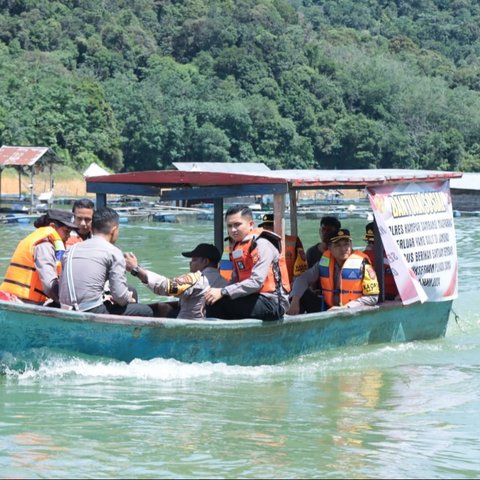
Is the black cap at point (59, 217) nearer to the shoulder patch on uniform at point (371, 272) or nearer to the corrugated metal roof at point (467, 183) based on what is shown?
the shoulder patch on uniform at point (371, 272)

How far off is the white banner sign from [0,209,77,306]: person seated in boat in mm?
2910

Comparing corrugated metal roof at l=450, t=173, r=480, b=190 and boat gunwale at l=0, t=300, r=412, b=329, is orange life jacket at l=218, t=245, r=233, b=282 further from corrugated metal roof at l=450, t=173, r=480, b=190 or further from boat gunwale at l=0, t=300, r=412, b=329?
corrugated metal roof at l=450, t=173, r=480, b=190

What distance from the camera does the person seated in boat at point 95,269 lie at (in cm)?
897

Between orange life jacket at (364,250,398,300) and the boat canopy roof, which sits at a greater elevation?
the boat canopy roof

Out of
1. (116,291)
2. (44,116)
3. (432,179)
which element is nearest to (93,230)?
(116,291)

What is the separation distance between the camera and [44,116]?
64.4 m

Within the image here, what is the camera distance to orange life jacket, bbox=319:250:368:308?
10609 mm

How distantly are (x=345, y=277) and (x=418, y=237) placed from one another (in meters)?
1.05

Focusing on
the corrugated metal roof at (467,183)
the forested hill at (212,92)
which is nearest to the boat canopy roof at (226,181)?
the corrugated metal roof at (467,183)

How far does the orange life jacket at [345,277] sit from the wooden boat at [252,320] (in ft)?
0.67

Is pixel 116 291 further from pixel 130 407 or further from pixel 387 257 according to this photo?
pixel 387 257

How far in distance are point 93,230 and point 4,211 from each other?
3399 centimetres

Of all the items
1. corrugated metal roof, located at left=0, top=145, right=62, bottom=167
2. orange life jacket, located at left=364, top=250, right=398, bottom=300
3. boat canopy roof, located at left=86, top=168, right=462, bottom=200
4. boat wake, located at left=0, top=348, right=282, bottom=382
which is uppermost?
corrugated metal roof, located at left=0, top=145, right=62, bottom=167

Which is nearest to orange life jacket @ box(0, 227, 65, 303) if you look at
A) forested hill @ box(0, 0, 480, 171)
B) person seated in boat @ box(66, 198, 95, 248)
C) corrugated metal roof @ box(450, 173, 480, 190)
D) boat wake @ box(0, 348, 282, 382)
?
person seated in boat @ box(66, 198, 95, 248)
